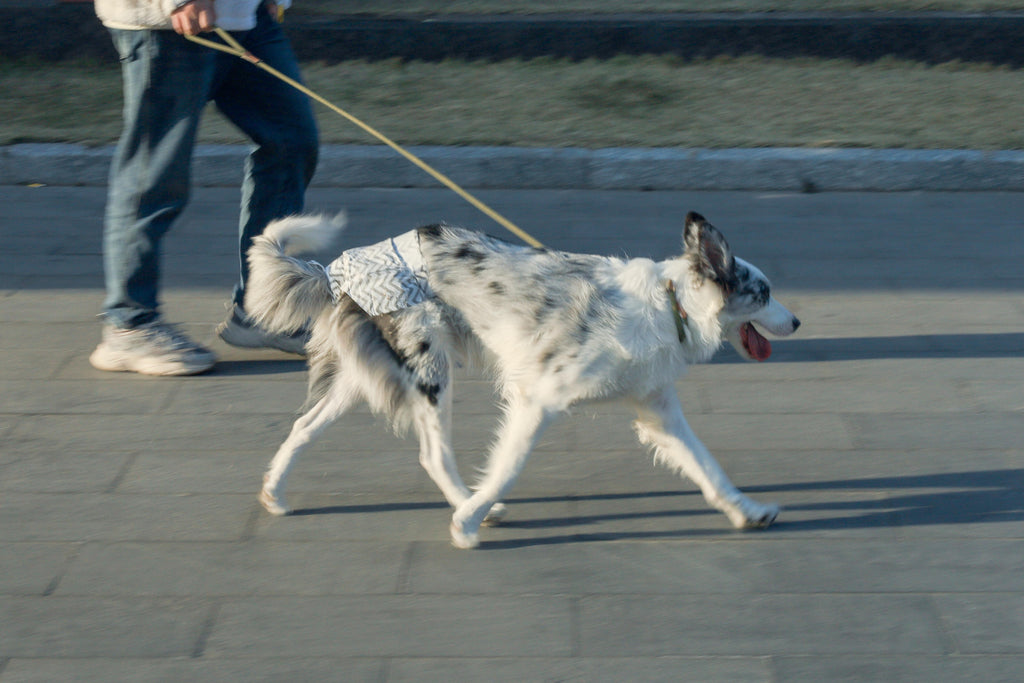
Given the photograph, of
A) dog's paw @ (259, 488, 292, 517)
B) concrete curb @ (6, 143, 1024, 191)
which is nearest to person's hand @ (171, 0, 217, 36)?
dog's paw @ (259, 488, 292, 517)

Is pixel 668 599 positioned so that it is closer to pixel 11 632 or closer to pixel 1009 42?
pixel 11 632

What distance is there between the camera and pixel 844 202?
23.3 feet

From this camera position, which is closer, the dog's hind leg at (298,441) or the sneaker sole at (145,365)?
the dog's hind leg at (298,441)

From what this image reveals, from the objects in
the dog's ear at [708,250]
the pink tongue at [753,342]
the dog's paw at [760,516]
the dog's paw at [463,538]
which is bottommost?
the dog's paw at [463,538]

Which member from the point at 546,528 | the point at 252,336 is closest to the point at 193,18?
the point at 252,336

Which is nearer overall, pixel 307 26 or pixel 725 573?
pixel 725 573

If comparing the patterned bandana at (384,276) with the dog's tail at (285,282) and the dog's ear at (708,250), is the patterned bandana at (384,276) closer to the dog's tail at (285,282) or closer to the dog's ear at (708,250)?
the dog's tail at (285,282)

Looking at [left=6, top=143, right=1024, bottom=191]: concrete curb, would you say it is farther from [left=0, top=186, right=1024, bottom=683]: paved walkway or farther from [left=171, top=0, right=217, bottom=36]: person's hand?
[left=171, top=0, right=217, bottom=36]: person's hand

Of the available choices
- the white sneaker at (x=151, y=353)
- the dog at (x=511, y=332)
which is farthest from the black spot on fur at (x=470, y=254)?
the white sneaker at (x=151, y=353)

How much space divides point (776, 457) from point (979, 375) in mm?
1227

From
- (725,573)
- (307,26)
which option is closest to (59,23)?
(307,26)

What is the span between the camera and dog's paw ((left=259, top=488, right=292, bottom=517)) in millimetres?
3594

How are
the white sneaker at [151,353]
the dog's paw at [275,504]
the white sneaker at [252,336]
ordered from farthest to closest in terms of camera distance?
the white sneaker at [252,336]
the white sneaker at [151,353]
the dog's paw at [275,504]

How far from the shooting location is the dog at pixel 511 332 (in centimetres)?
326
